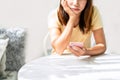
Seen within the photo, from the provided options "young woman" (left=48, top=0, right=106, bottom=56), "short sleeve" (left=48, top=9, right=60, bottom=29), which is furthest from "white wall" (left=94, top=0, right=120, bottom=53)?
"short sleeve" (left=48, top=9, right=60, bottom=29)

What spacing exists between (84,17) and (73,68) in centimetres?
56

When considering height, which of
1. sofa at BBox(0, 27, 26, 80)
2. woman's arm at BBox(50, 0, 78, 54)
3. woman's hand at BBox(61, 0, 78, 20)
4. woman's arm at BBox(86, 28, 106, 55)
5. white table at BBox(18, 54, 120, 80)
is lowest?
sofa at BBox(0, 27, 26, 80)

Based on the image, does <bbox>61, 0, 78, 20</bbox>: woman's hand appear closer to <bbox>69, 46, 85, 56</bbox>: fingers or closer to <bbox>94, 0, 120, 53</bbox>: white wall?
<bbox>69, 46, 85, 56</bbox>: fingers

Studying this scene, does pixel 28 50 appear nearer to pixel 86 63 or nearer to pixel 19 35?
pixel 19 35

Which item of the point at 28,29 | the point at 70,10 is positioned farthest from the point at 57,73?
the point at 28,29

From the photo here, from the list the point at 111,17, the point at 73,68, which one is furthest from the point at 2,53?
the point at 111,17

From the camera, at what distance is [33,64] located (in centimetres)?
138

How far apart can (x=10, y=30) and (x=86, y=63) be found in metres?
1.06

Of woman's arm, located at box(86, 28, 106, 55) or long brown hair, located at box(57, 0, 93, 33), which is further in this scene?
long brown hair, located at box(57, 0, 93, 33)

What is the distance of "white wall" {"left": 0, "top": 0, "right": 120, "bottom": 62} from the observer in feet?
8.02

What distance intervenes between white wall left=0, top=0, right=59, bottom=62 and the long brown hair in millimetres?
726

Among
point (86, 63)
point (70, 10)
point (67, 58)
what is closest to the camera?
point (86, 63)

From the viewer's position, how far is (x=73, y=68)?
128cm

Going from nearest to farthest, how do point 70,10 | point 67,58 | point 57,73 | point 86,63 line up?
point 57,73, point 86,63, point 67,58, point 70,10
